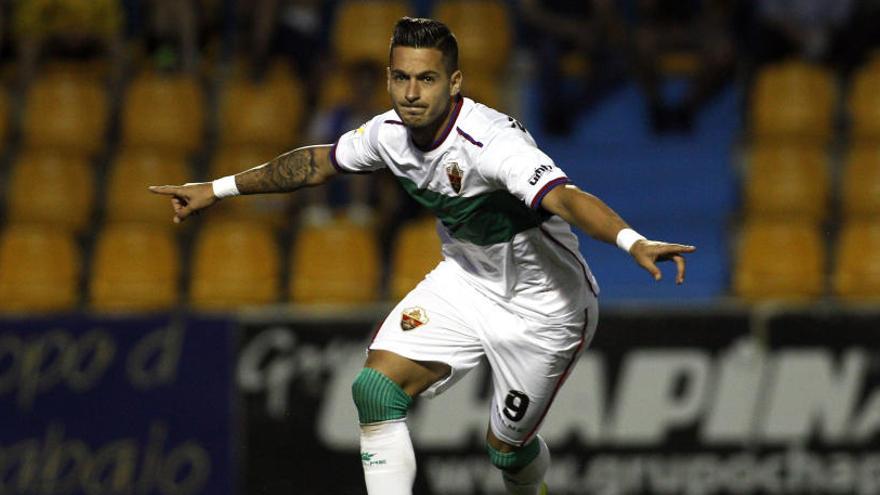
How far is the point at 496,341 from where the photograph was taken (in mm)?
6867

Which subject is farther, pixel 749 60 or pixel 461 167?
pixel 749 60

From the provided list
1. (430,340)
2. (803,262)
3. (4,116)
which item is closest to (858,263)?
(803,262)

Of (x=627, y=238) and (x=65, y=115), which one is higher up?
(x=65, y=115)

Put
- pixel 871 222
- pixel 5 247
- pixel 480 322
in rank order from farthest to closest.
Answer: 1. pixel 5 247
2. pixel 871 222
3. pixel 480 322

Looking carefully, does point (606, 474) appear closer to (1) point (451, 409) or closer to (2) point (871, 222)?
(1) point (451, 409)

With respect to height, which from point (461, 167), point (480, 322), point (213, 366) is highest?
point (461, 167)

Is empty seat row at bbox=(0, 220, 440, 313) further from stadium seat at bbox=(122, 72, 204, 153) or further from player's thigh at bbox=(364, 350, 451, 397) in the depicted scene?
player's thigh at bbox=(364, 350, 451, 397)

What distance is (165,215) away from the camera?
1170cm

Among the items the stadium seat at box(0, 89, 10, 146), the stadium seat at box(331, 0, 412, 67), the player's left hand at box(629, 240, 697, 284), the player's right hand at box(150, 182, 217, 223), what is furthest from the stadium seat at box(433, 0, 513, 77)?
the player's left hand at box(629, 240, 697, 284)

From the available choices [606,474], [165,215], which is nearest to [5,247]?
[165,215]

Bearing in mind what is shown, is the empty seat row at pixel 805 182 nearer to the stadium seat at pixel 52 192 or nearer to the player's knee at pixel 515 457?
the player's knee at pixel 515 457

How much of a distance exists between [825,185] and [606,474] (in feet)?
9.56

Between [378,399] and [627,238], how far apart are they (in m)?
1.47

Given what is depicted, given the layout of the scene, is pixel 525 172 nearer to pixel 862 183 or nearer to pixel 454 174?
pixel 454 174
